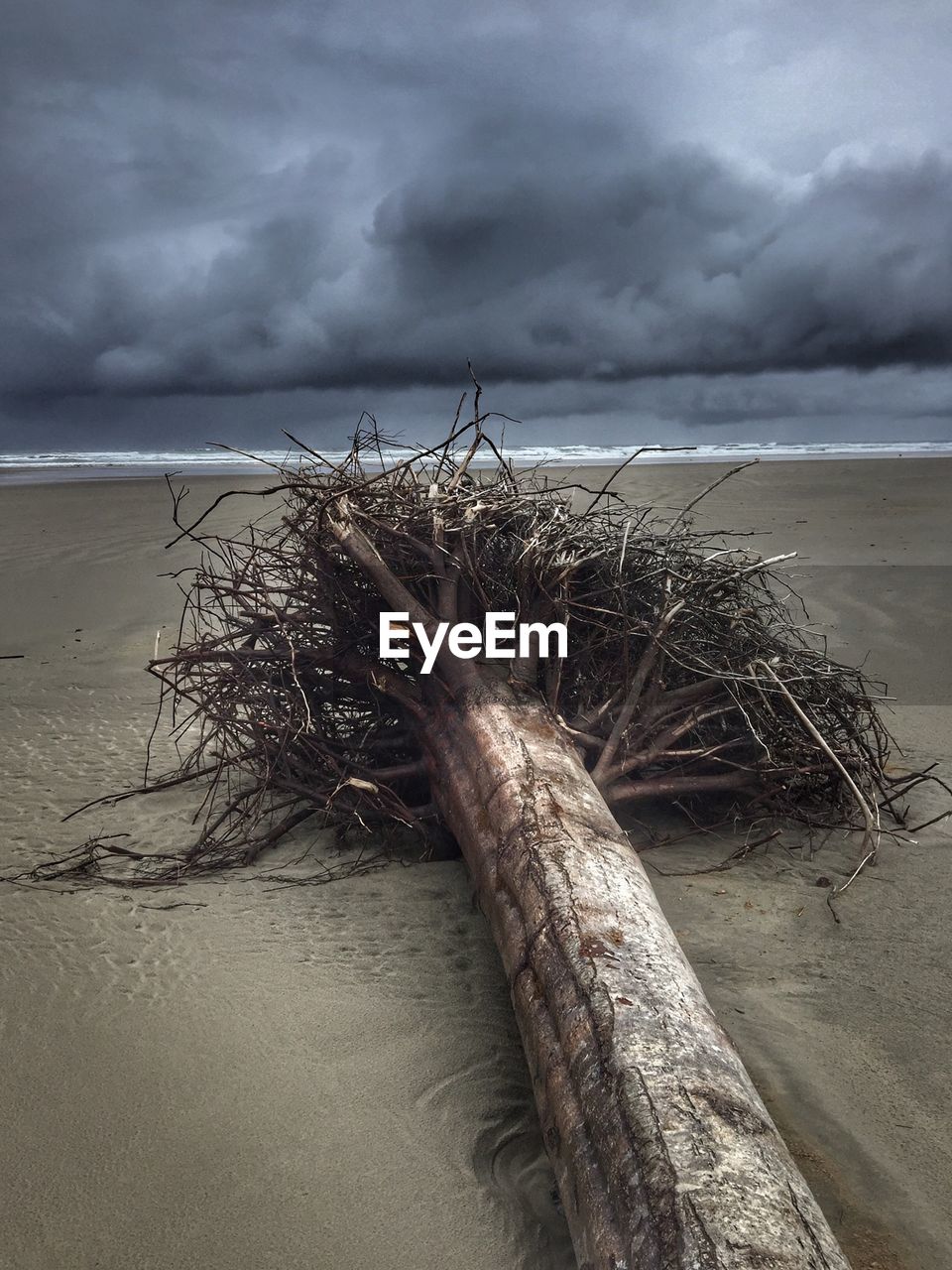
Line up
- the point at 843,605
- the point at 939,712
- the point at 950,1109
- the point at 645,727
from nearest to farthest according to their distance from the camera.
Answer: the point at 950,1109
the point at 645,727
the point at 939,712
the point at 843,605

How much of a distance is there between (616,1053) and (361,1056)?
0.71 meters

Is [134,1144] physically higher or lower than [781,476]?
lower

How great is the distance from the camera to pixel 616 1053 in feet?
6.30

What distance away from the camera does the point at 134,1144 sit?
2.03 metres

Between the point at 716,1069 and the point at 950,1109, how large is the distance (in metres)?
0.70

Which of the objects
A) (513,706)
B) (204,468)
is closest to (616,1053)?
(513,706)

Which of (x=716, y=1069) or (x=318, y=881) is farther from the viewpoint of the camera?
(x=318, y=881)

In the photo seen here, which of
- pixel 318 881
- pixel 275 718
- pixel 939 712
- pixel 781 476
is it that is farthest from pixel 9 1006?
pixel 781 476

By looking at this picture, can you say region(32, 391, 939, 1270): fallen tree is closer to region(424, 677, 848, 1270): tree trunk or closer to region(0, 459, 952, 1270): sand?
region(424, 677, 848, 1270): tree trunk

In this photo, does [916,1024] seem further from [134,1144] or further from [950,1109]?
[134,1144]

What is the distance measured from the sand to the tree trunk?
199 millimetres

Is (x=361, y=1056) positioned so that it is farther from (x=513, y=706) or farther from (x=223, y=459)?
(x=223, y=459)

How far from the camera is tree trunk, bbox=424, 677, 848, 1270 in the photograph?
1578 millimetres

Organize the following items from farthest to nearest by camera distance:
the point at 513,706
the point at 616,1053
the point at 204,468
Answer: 1. the point at 204,468
2. the point at 513,706
3. the point at 616,1053
